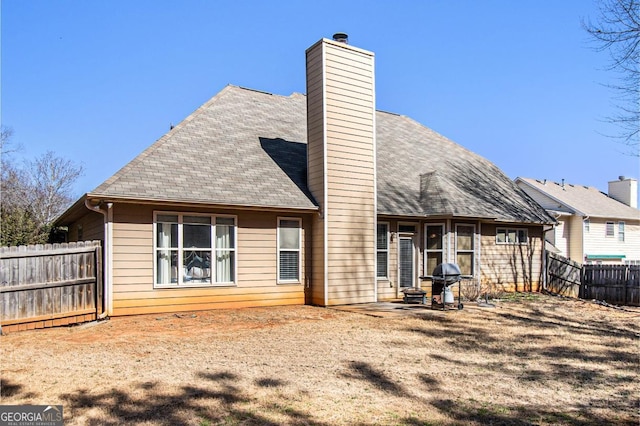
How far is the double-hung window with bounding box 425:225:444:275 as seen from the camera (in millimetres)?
14570

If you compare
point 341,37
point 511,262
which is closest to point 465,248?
point 511,262

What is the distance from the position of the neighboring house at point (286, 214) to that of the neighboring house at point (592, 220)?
1512 cm

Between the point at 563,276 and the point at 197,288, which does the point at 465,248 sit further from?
the point at 197,288

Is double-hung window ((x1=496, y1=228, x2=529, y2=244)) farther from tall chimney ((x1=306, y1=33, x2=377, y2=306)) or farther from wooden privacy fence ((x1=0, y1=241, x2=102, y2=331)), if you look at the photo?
wooden privacy fence ((x1=0, y1=241, x2=102, y2=331))

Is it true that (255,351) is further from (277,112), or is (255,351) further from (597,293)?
(597,293)

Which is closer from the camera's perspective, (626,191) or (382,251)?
(382,251)

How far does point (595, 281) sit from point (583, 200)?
16838 mm

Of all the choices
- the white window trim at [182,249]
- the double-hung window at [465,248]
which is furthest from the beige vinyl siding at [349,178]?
the double-hung window at [465,248]

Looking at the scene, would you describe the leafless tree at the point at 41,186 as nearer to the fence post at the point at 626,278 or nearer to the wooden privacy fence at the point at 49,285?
the wooden privacy fence at the point at 49,285

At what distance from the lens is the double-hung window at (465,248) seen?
48.6 feet

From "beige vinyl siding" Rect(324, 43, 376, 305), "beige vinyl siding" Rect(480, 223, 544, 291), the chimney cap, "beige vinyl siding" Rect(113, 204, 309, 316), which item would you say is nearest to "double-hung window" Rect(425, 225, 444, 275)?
"beige vinyl siding" Rect(480, 223, 544, 291)

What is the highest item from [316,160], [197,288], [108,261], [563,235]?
[316,160]

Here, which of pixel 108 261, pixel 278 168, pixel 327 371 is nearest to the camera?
pixel 327 371

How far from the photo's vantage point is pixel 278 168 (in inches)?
532
